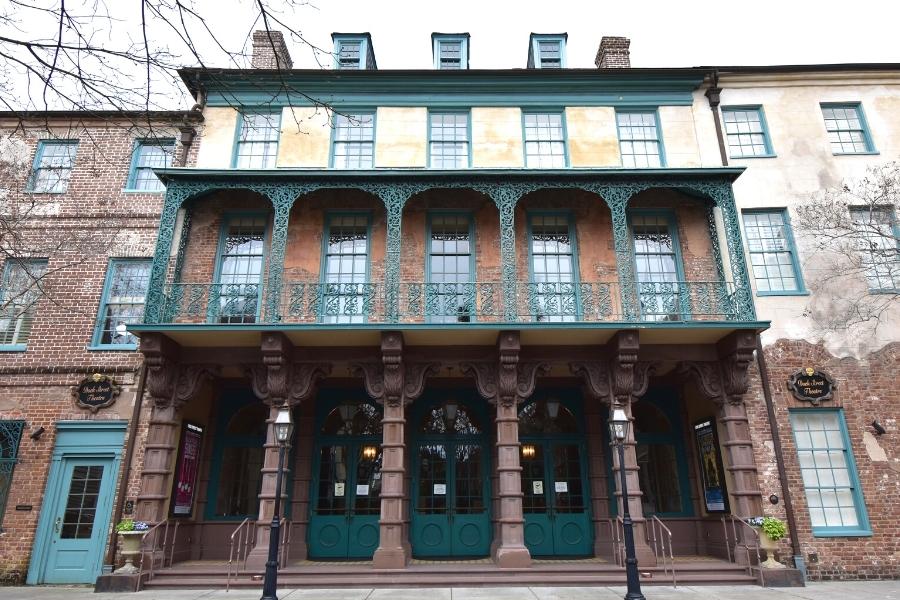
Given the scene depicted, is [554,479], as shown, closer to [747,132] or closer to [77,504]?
[747,132]

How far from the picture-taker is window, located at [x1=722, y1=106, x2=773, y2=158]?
13.9 metres

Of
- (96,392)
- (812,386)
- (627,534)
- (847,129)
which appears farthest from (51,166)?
(847,129)

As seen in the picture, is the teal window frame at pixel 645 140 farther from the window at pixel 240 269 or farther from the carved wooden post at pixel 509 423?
the window at pixel 240 269

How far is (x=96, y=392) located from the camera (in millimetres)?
11977

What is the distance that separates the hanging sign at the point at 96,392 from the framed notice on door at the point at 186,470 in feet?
5.46

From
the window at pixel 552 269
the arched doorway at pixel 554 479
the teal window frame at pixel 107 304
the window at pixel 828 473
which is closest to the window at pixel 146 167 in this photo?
the teal window frame at pixel 107 304

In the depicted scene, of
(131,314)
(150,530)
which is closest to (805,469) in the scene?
(150,530)

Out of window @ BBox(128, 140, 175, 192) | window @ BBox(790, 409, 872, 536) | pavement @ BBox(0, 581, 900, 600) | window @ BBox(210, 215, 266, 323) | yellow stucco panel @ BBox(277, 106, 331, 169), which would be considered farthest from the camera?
window @ BBox(128, 140, 175, 192)

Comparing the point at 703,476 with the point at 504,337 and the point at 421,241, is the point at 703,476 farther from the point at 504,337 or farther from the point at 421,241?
the point at 421,241

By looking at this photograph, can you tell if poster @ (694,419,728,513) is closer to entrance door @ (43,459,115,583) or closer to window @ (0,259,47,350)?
entrance door @ (43,459,115,583)

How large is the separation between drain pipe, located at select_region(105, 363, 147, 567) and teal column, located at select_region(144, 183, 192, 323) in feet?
4.75

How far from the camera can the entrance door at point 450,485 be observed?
12.7m

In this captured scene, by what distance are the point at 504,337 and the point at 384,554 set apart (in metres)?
4.79

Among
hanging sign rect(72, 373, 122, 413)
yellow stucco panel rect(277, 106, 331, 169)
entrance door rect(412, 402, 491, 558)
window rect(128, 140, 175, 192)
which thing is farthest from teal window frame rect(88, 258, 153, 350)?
entrance door rect(412, 402, 491, 558)
